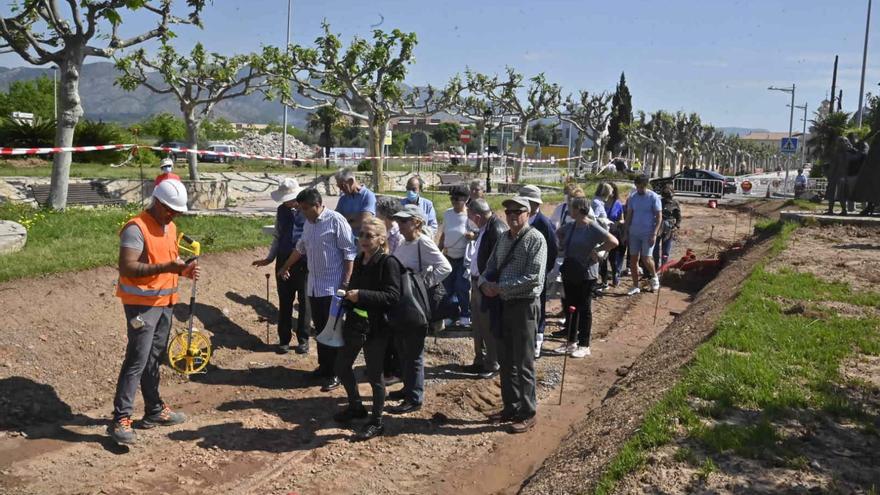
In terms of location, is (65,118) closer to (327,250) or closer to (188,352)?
(188,352)

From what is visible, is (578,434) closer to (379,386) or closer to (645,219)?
(379,386)

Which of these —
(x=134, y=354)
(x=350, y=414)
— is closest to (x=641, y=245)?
(x=350, y=414)

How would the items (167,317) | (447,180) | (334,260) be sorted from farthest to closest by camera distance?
(447,180)
(334,260)
(167,317)

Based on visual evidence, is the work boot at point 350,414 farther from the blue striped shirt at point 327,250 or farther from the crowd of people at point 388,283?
the blue striped shirt at point 327,250

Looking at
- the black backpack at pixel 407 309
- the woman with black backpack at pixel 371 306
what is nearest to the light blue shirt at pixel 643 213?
the black backpack at pixel 407 309

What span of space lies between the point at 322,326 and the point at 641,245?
650 cm

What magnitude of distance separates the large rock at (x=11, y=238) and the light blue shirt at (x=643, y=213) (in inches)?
343

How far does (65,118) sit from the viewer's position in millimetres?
13883

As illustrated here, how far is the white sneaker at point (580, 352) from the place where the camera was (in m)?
8.91

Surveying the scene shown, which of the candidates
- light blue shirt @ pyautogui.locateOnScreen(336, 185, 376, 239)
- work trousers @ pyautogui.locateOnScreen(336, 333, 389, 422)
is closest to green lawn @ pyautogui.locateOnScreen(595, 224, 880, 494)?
work trousers @ pyautogui.locateOnScreen(336, 333, 389, 422)

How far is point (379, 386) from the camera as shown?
20.0ft

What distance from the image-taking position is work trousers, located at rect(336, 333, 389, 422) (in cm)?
598

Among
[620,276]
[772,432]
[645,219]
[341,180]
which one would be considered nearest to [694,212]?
[620,276]

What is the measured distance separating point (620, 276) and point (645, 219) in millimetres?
2485
